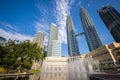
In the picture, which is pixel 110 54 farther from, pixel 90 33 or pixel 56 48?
pixel 56 48

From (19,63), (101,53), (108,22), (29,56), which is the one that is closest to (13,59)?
(19,63)

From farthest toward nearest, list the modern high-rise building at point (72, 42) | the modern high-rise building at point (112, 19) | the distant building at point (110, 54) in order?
the modern high-rise building at point (72, 42), the modern high-rise building at point (112, 19), the distant building at point (110, 54)

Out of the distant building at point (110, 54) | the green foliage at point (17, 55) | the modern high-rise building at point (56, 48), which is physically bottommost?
the green foliage at point (17, 55)

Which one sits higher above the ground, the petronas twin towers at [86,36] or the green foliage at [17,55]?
the petronas twin towers at [86,36]

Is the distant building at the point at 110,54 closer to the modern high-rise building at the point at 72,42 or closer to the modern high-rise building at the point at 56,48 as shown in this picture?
the modern high-rise building at the point at 56,48

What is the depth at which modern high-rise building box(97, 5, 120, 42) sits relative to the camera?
280 feet

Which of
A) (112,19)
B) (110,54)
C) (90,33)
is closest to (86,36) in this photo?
(90,33)

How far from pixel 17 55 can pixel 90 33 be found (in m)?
136

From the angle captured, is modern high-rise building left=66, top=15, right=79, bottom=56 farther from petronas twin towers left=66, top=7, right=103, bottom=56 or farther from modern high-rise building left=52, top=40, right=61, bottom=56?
modern high-rise building left=52, top=40, right=61, bottom=56

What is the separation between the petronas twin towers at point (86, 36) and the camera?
5295 inches

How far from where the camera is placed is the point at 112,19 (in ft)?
308

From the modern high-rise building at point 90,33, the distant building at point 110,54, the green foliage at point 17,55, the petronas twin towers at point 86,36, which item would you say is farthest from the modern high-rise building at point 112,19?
the green foliage at point 17,55

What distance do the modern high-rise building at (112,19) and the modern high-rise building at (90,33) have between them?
3767 centimetres

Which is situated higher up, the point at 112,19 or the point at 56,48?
the point at 112,19
